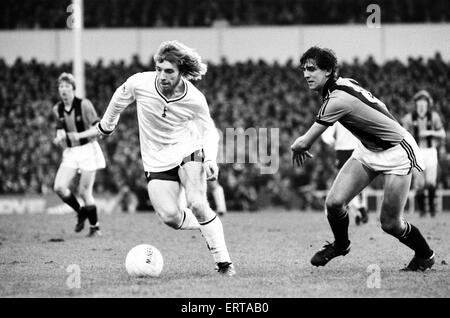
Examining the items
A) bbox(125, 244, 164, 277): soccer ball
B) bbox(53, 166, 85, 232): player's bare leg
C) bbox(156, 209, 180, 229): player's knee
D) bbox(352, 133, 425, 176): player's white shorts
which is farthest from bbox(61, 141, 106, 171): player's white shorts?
bbox(352, 133, 425, 176): player's white shorts

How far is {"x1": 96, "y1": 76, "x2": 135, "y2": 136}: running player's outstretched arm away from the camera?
7.57m

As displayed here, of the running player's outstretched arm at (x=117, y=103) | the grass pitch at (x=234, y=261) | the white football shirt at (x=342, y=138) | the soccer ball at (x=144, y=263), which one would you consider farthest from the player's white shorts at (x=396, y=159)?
the white football shirt at (x=342, y=138)

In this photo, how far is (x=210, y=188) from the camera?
18359 mm

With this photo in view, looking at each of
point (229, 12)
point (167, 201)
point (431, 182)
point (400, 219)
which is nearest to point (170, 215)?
point (167, 201)

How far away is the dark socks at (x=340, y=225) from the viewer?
765 cm

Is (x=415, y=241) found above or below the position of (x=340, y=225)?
below

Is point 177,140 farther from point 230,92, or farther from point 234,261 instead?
point 230,92

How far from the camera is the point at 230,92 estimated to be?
84.7 ft

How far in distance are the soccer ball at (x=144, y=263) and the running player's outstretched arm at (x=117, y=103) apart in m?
1.41

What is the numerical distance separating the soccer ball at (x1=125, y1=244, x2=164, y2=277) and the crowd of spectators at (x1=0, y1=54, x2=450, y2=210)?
44.8 feet

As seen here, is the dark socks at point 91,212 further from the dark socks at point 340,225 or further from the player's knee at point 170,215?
the dark socks at point 340,225

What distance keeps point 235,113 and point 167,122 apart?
16448mm

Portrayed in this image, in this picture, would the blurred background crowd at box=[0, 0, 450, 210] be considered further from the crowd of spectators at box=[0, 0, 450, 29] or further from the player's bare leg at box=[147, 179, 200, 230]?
the player's bare leg at box=[147, 179, 200, 230]
